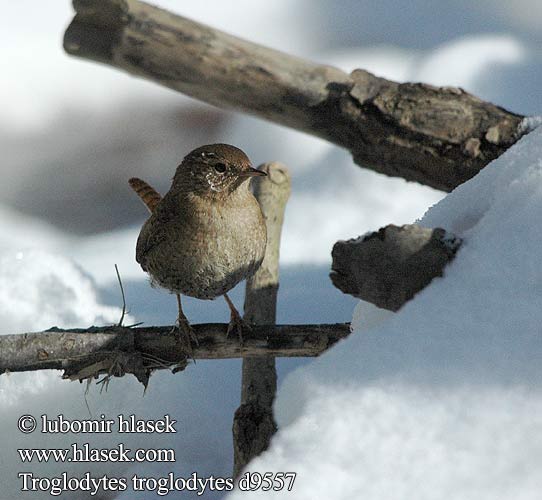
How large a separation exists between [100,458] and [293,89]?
1.67 meters

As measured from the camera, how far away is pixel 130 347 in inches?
88.5

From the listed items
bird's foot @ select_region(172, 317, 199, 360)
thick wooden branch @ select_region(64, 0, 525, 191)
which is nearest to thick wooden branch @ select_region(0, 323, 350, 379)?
bird's foot @ select_region(172, 317, 199, 360)

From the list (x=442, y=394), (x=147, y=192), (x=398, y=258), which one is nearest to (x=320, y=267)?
(x=147, y=192)

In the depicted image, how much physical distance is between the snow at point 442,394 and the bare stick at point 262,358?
1242 millimetres

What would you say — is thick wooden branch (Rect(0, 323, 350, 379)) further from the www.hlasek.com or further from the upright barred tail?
the upright barred tail

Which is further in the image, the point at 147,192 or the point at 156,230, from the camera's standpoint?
the point at 147,192

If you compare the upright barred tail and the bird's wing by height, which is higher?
the bird's wing

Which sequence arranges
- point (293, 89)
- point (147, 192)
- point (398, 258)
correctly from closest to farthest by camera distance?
point (398, 258) < point (147, 192) < point (293, 89)

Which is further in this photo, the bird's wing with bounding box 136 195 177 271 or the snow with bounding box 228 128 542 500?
the bird's wing with bounding box 136 195 177 271

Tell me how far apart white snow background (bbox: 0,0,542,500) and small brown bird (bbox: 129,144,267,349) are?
55cm

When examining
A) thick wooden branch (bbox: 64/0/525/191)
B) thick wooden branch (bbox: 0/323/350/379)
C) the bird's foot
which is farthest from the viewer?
thick wooden branch (bbox: 64/0/525/191)

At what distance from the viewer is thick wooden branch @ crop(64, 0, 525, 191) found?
130 inches

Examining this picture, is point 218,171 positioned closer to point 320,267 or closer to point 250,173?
point 250,173

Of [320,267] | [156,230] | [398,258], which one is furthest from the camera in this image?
[320,267]
